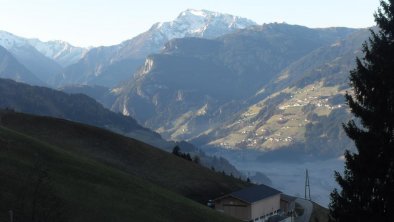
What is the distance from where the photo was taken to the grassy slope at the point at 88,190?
47819 mm

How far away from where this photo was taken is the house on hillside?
94938 mm

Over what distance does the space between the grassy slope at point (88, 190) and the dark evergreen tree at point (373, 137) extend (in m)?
24.1

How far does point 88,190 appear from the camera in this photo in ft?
177

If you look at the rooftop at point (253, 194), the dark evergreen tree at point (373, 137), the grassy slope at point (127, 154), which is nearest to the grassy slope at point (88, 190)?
the dark evergreen tree at point (373, 137)

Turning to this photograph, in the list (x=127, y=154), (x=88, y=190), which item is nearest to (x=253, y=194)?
(x=127, y=154)

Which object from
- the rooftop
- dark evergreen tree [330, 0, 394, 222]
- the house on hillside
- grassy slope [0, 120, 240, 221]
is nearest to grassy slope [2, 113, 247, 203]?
the house on hillside

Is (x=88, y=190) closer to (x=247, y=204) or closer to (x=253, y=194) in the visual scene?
(x=247, y=204)

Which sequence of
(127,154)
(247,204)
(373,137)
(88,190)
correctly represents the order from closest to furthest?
(373,137) → (88,190) → (247,204) → (127,154)

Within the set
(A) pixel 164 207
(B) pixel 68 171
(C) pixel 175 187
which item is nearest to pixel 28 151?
(B) pixel 68 171

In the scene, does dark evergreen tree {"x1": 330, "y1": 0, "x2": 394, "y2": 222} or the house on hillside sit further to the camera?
the house on hillside

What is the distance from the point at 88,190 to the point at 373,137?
3201 centimetres

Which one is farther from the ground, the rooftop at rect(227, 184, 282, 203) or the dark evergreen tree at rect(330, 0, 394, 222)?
the rooftop at rect(227, 184, 282, 203)

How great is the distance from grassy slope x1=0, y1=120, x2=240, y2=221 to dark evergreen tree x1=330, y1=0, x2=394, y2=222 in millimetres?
24144

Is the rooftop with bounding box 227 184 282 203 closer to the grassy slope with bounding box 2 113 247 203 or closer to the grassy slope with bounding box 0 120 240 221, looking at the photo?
the grassy slope with bounding box 2 113 247 203
